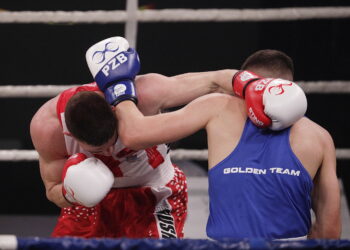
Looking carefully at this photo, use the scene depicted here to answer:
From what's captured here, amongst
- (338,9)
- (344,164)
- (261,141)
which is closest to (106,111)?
(261,141)

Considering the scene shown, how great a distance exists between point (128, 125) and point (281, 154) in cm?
42

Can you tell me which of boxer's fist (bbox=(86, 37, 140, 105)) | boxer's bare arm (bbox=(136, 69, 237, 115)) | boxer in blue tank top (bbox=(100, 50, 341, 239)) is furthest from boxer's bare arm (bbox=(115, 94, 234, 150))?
boxer's bare arm (bbox=(136, 69, 237, 115))

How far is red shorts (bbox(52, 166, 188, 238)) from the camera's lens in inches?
83.1

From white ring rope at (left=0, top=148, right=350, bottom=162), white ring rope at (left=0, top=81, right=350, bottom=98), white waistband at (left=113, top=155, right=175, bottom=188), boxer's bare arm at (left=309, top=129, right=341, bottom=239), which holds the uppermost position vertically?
white ring rope at (left=0, top=81, right=350, bottom=98)

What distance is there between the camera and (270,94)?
5.24ft

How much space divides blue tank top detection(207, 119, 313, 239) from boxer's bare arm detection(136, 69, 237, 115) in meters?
0.35

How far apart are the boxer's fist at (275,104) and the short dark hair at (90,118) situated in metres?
0.39

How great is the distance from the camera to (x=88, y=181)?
174 cm

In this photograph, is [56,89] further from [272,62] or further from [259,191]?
[259,191]

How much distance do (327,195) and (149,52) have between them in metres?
1.73

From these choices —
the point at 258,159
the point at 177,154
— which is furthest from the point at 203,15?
the point at 258,159

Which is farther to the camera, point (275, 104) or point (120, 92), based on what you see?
point (120, 92)

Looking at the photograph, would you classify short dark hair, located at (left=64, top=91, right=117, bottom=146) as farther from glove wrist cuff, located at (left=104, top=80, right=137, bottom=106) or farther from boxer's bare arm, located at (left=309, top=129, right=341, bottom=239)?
boxer's bare arm, located at (left=309, top=129, right=341, bottom=239)

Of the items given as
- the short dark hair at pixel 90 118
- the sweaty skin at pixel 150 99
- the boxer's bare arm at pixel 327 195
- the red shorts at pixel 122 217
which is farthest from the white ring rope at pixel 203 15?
the boxer's bare arm at pixel 327 195
